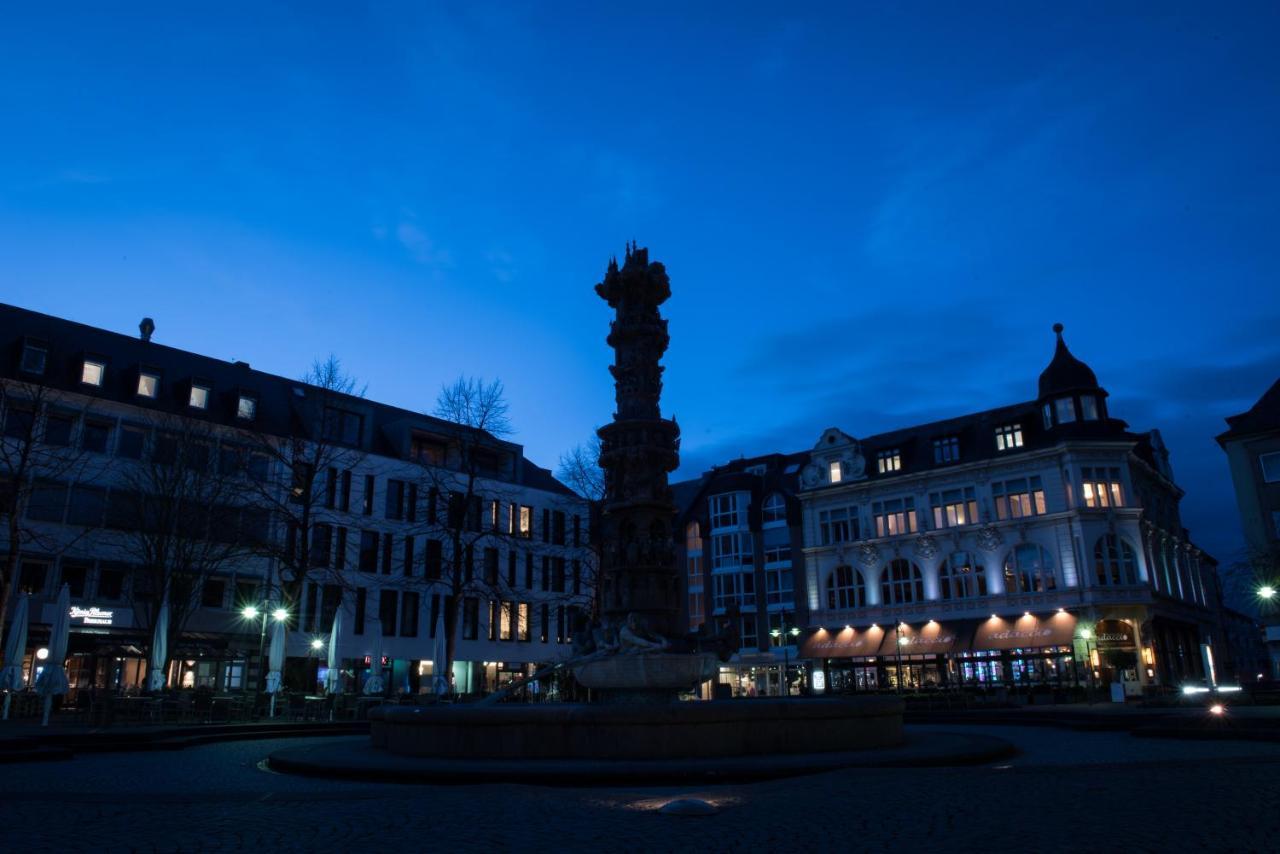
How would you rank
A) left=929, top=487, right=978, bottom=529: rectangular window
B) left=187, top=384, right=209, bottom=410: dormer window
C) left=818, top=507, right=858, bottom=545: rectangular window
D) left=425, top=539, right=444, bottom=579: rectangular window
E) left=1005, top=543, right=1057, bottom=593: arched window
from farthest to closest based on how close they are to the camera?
left=818, top=507, right=858, bottom=545: rectangular window, left=929, top=487, right=978, bottom=529: rectangular window, left=425, top=539, right=444, bottom=579: rectangular window, left=1005, top=543, right=1057, bottom=593: arched window, left=187, top=384, right=209, bottom=410: dormer window

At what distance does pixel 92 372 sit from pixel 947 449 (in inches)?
1881

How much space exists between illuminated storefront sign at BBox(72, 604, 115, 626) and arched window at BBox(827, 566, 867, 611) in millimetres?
40259

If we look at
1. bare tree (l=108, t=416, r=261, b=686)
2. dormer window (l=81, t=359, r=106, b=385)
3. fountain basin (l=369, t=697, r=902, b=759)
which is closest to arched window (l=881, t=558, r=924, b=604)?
bare tree (l=108, t=416, r=261, b=686)

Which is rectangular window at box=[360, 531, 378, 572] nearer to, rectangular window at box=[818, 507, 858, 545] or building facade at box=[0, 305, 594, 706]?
building facade at box=[0, 305, 594, 706]

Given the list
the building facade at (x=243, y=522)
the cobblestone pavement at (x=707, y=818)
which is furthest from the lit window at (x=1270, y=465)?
the cobblestone pavement at (x=707, y=818)

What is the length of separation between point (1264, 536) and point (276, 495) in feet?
163

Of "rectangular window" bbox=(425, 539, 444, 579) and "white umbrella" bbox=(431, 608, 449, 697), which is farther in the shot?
"rectangular window" bbox=(425, 539, 444, 579)

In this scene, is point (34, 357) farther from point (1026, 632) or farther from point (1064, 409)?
point (1064, 409)

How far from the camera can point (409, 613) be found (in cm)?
5469

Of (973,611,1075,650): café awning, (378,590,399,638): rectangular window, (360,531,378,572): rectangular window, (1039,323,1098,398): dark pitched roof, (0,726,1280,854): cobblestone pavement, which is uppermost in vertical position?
(1039,323,1098,398): dark pitched roof

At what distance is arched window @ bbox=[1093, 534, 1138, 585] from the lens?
49156 mm

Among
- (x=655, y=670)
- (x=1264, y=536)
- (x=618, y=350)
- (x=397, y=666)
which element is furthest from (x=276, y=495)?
(x=1264, y=536)

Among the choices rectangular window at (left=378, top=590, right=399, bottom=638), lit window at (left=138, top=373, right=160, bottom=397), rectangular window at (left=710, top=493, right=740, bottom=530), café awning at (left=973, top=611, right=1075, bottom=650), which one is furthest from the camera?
rectangular window at (left=710, top=493, right=740, bottom=530)

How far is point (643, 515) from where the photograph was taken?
68.7 ft
